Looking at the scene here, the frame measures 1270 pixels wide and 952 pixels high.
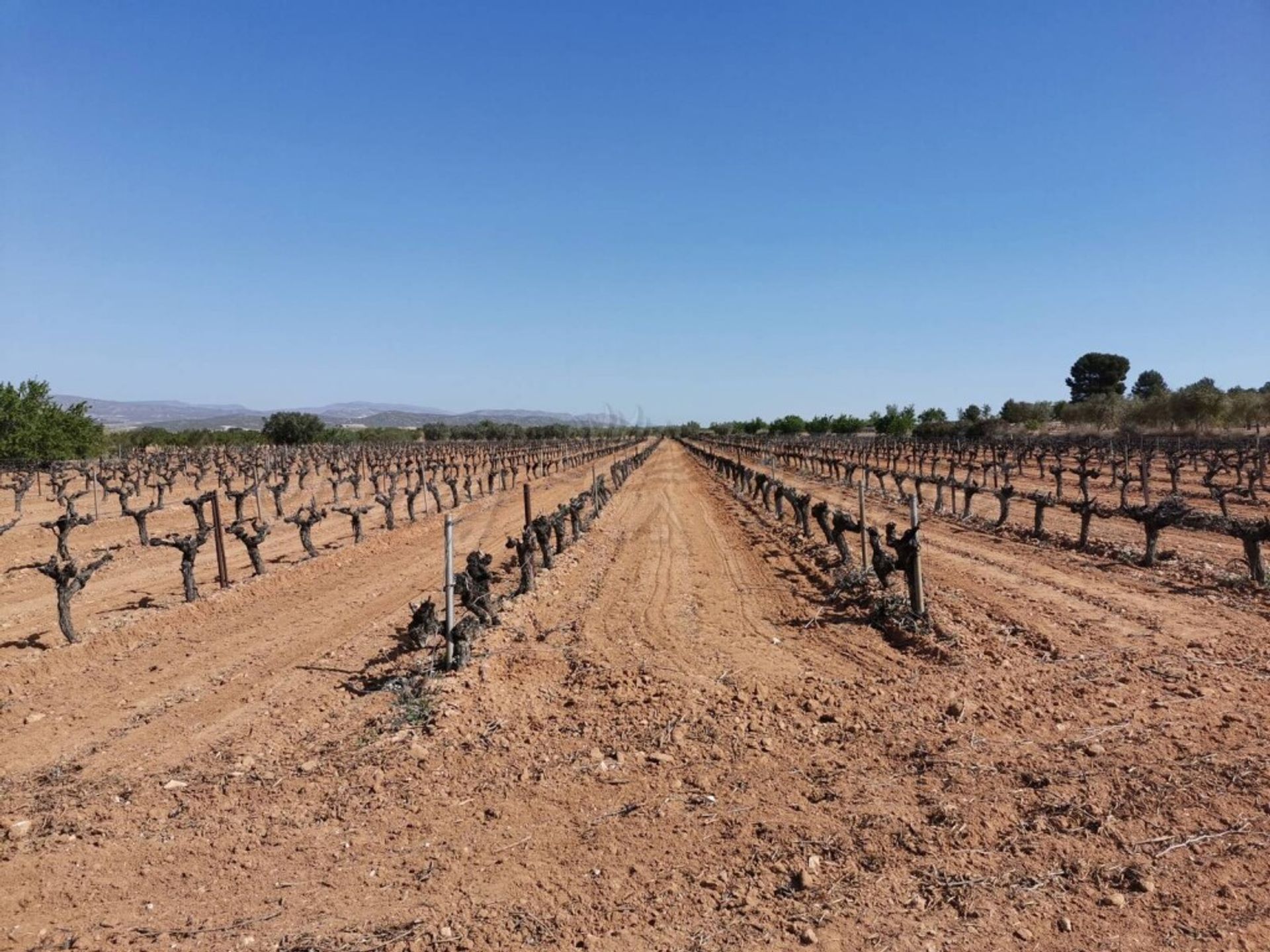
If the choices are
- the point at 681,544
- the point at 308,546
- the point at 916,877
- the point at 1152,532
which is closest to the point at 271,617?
the point at 308,546

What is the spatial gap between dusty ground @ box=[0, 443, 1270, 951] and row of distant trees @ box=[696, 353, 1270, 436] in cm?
5413

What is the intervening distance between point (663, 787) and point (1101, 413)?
77179 mm

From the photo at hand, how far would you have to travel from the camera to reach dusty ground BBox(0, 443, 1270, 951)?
407 centimetres

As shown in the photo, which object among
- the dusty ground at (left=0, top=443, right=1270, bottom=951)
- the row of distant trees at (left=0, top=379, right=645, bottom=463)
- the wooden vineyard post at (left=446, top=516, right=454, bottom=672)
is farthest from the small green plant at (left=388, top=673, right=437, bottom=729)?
the row of distant trees at (left=0, top=379, right=645, bottom=463)

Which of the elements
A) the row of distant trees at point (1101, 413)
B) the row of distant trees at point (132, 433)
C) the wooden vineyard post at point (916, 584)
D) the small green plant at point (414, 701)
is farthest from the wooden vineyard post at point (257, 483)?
the row of distant trees at point (1101, 413)

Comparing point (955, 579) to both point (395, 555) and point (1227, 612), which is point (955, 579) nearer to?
point (1227, 612)

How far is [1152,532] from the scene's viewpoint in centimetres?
1265

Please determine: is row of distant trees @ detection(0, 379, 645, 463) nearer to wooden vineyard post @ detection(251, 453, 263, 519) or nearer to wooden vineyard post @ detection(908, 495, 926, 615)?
wooden vineyard post @ detection(251, 453, 263, 519)

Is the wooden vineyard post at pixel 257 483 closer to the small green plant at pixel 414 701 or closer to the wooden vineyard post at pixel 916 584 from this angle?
the small green plant at pixel 414 701

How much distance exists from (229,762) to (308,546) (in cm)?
1057

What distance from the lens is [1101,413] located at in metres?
67.6

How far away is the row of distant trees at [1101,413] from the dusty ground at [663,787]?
54133 mm

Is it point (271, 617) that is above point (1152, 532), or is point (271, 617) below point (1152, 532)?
below

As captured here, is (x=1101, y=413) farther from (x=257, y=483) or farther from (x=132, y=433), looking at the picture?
(x=132, y=433)
